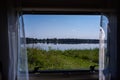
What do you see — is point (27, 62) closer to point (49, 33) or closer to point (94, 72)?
point (49, 33)

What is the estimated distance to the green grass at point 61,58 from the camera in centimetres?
284

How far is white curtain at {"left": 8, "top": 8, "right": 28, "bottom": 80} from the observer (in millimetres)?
2561

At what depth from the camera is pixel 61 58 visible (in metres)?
2.91

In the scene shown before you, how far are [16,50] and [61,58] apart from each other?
635 mm

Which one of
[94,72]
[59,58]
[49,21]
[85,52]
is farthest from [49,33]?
[94,72]

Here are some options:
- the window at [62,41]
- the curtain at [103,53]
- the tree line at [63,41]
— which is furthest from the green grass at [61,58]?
the curtain at [103,53]

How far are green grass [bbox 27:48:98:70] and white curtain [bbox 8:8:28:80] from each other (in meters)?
0.21

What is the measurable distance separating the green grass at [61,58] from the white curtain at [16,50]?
0.69 feet
